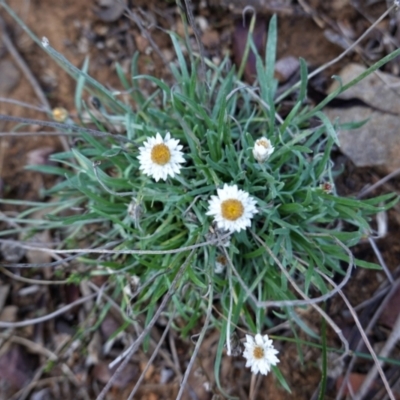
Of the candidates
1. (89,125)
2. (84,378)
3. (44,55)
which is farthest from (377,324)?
(44,55)

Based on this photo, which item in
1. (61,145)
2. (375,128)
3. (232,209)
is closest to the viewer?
(232,209)

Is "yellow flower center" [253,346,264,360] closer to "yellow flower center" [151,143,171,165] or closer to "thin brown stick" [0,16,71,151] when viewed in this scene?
"yellow flower center" [151,143,171,165]

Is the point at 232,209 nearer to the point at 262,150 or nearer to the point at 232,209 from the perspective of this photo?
the point at 232,209

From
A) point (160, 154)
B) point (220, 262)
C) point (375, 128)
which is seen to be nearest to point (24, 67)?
point (160, 154)

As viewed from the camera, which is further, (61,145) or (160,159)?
(61,145)

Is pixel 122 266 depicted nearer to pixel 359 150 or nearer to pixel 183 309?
pixel 183 309

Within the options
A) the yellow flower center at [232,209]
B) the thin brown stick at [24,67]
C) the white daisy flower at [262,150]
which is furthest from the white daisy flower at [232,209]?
the thin brown stick at [24,67]
